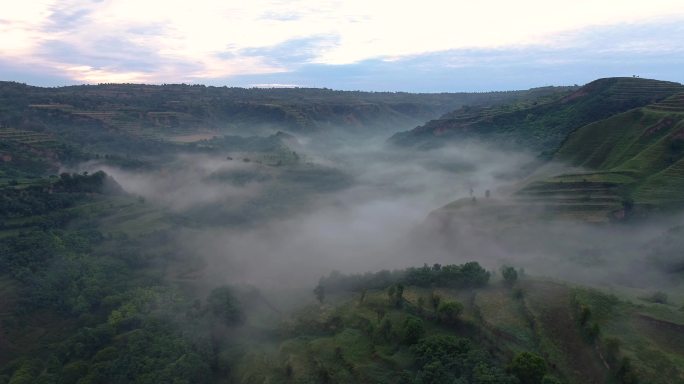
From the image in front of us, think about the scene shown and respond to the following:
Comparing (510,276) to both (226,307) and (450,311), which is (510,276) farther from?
(226,307)

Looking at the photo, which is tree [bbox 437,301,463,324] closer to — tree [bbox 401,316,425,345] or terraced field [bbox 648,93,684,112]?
tree [bbox 401,316,425,345]

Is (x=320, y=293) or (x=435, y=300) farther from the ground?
(x=435, y=300)

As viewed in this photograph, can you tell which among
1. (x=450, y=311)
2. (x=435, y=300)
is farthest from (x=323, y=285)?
(x=450, y=311)

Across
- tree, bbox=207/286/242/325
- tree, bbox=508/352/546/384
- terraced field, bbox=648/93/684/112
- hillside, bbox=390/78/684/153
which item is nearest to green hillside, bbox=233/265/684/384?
tree, bbox=508/352/546/384

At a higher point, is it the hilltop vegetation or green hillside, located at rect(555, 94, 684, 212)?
green hillside, located at rect(555, 94, 684, 212)

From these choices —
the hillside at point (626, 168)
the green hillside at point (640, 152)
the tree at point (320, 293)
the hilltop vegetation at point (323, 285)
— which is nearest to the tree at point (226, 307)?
the hilltop vegetation at point (323, 285)

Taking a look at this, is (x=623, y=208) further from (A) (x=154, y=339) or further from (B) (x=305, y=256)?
(A) (x=154, y=339)

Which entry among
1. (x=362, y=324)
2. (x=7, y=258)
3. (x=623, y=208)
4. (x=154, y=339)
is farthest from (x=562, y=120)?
(x=7, y=258)
